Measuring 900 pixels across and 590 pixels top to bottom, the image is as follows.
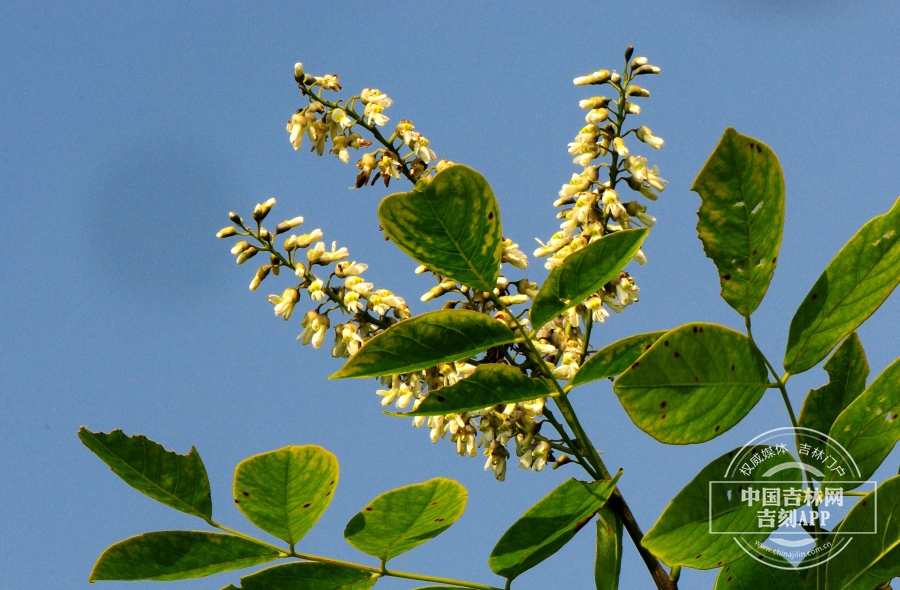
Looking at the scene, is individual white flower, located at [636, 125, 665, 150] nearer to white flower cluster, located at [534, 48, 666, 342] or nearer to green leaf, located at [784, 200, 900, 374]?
white flower cluster, located at [534, 48, 666, 342]

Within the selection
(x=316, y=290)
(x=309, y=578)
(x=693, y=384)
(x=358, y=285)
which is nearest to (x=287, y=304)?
(x=316, y=290)

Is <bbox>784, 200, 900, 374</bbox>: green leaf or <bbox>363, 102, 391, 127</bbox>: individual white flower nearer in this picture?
<bbox>784, 200, 900, 374</bbox>: green leaf

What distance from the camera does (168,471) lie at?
1.67 metres

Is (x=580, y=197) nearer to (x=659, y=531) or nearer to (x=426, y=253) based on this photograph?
(x=426, y=253)

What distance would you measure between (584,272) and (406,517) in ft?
1.73

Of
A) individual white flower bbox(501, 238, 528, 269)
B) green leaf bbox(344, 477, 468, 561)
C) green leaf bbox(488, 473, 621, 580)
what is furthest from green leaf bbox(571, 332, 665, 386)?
individual white flower bbox(501, 238, 528, 269)

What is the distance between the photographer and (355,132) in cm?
264

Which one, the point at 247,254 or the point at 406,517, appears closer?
the point at 406,517

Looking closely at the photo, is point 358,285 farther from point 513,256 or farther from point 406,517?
point 406,517

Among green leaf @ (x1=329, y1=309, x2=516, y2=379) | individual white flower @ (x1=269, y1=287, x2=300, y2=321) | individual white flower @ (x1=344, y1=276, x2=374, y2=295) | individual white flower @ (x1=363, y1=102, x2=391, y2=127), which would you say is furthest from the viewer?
individual white flower @ (x1=363, y1=102, x2=391, y2=127)

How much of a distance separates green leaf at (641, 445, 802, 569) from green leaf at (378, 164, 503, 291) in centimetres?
52

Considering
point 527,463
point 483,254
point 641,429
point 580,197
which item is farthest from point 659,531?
point 580,197

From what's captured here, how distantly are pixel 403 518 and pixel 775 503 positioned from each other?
0.62 meters

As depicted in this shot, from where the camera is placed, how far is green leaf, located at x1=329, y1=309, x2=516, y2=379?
143 centimetres
